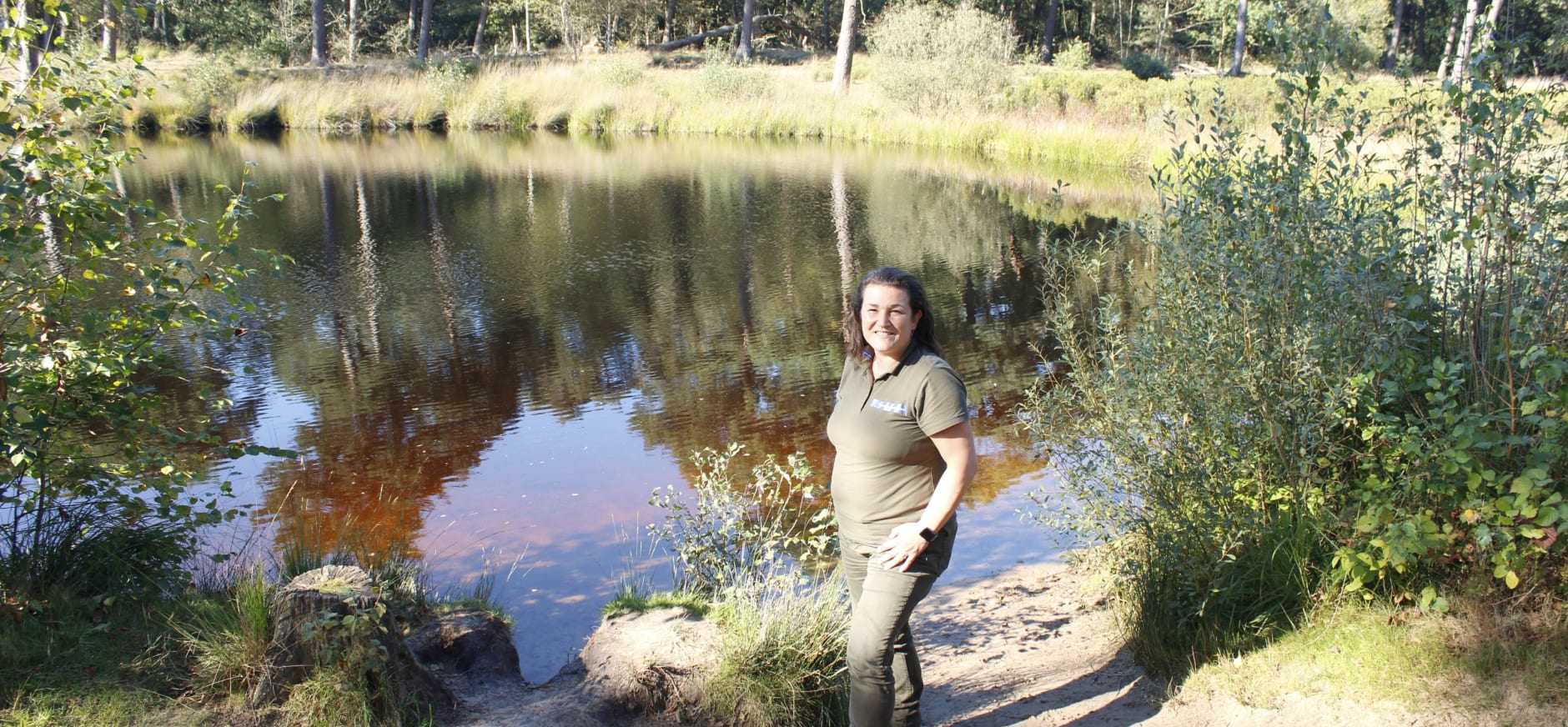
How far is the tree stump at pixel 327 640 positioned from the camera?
377 cm

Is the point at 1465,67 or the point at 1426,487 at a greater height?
the point at 1465,67

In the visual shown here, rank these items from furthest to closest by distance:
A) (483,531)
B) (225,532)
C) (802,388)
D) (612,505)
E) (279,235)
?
(279,235) → (802,388) → (612,505) → (483,531) → (225,532)

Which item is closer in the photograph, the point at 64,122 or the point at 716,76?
the point at 64,122

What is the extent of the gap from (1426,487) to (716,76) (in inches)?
1418

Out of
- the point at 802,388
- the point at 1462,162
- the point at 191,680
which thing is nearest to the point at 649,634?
the point at 191,680

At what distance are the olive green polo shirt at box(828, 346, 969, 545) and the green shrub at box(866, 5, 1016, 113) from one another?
29.5m

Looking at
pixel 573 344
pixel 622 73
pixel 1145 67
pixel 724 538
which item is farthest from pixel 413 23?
pixel 724 538

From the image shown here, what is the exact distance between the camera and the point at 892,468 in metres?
3.47

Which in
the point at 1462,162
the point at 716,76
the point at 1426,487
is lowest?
the point at 1426,487

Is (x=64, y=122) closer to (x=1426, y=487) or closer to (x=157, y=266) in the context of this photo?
(x=157, y=266)

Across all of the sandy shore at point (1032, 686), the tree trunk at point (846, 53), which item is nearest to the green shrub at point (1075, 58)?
the tree trunk at point (846, 53)

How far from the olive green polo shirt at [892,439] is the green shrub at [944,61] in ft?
96.9

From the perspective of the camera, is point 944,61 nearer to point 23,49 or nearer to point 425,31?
point 425,31

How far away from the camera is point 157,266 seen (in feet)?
14.3
